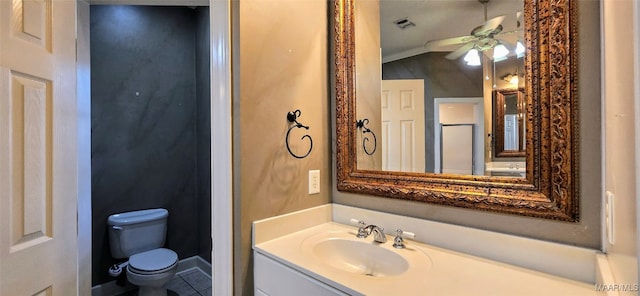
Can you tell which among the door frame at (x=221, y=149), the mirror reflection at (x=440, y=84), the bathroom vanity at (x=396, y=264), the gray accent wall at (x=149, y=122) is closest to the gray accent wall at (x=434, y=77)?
the mirror reflection at (x=440, y=84)

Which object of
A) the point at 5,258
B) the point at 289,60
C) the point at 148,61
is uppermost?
the point at 148,61

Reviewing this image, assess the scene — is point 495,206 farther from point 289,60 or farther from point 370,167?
point 289,60

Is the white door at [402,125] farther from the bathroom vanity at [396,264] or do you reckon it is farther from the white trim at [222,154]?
the white trim at [222,154]

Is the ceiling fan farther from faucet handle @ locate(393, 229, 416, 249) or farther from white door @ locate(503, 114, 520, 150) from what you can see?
faucet handle @ locate(393, 229, 416, 249)

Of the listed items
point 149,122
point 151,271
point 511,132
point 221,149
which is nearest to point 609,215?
point 511,132

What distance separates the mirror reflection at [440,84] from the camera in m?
1.00

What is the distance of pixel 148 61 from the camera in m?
2.57

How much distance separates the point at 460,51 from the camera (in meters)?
1.14

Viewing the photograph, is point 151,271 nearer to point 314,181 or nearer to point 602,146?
point 314,181

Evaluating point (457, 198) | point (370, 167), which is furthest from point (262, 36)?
point (457, 198)

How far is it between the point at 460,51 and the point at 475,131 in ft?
1.10

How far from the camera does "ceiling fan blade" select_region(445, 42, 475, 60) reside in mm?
1114

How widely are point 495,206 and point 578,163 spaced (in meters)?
0.26

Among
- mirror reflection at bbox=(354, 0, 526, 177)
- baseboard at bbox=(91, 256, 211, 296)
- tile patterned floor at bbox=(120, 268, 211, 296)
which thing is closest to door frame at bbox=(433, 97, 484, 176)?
mirror reflection at bbox=(354, 0, 526, 177)
